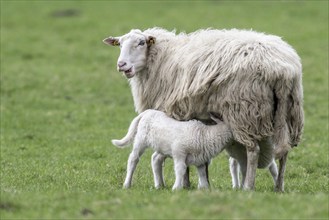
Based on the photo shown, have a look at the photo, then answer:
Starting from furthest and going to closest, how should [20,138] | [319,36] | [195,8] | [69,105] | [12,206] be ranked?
[195,8]
[319,36]
[69,105]
[20,138]
[12,206]

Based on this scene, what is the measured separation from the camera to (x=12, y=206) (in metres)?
8.40

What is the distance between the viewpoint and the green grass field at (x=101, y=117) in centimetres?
823

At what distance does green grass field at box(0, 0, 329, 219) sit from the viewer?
8.23 m

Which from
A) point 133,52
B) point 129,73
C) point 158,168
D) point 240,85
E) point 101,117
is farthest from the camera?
point 101,117

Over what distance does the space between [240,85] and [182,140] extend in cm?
105

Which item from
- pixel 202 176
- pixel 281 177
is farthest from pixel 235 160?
pixel 202 176

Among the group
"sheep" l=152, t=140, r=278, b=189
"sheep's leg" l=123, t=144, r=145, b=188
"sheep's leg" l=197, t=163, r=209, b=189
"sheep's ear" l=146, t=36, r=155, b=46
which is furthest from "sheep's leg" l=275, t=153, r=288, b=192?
"sheep's ear" l=146, t=36, r=155, b=46

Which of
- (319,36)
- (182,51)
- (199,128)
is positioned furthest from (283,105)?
(319,36)

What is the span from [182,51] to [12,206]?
12.9 ft

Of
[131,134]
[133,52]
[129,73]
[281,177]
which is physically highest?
[133,52]

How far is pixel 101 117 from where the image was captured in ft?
64.6

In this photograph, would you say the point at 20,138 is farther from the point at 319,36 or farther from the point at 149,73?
the point at 319,36

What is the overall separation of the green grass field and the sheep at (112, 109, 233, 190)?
16.8 inches

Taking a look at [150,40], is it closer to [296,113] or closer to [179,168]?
[179,168]
